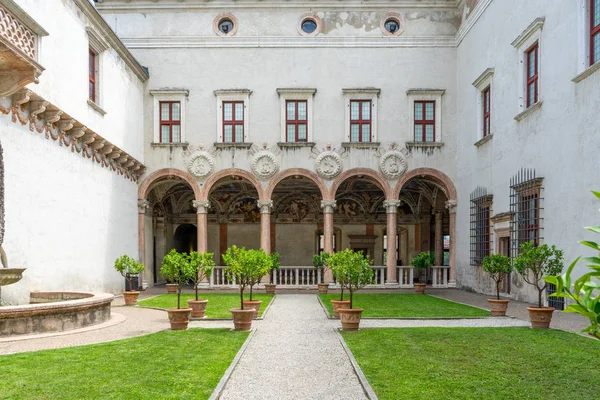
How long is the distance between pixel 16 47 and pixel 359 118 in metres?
15.2

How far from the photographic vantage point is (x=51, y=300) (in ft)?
41.7

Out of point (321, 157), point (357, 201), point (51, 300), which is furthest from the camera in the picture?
point (357, 201)

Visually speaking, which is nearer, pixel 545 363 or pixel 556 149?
pixel 545 363

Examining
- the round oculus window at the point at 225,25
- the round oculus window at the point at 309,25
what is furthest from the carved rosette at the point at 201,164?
the round oculus window at the point at 309,25

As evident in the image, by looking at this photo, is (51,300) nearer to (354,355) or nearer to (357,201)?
Result: (354,355)

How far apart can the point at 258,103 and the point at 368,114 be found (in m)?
4.72

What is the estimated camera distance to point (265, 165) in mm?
22359

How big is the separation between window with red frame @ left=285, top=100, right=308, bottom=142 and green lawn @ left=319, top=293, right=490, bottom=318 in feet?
23.5

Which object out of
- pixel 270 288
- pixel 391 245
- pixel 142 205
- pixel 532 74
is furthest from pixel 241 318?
pixel 391 245

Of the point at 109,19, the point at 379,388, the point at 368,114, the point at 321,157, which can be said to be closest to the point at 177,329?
the point at 379,388

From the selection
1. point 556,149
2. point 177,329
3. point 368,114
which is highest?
point 368,114

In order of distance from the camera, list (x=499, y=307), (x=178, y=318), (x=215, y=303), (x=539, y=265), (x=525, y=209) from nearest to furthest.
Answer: (x=178, y=318) < (x=539, y=265) < (x=499, y=307) < (x=525, y=209) < (x=215, y=303)

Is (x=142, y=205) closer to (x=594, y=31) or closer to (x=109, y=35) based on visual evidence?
(x=109, y=35)

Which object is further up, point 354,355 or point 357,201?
point 357,201
